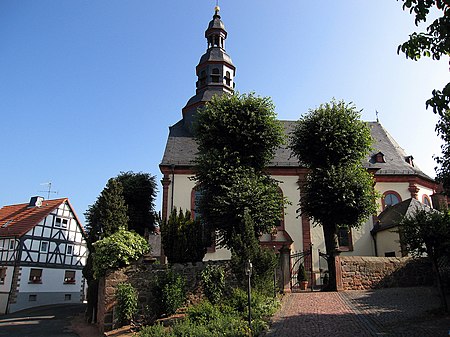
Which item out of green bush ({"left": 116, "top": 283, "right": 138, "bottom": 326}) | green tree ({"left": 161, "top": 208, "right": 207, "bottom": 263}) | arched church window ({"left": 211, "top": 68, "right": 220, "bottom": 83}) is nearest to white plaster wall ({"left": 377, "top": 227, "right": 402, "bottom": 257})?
green tree ({"left": 161, "top": 208, "right": 207, "bottom": 263})

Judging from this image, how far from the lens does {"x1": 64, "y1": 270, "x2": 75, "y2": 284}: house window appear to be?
32094mm

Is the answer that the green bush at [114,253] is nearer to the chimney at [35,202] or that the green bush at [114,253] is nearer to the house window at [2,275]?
the house window at [2,275]

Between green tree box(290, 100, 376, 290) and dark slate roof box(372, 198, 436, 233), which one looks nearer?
green tree box(290, 100, 376, 290)

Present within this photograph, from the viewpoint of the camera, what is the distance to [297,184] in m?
26.3

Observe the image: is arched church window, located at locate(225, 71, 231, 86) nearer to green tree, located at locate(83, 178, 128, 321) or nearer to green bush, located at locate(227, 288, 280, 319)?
green tree, located at locate(83, 178, 128, 321)

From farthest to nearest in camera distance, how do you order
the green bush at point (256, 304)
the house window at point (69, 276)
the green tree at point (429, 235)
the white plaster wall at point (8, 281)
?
the house window at point (69, 276) → the white plaster wall at point (8, 281) → the green tree at point (429, 235) → the green bush at point (256, 304)

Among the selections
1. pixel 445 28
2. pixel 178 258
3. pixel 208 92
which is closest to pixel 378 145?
pixel 208 92

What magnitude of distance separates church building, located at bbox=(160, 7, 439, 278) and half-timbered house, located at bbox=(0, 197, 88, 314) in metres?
13.2

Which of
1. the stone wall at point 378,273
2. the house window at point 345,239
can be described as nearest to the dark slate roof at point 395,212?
the house window at point 345,239

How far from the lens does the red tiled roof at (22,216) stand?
30.2 m

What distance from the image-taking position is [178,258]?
16422mm

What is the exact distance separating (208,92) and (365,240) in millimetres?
16925

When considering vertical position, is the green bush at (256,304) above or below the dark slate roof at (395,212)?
below

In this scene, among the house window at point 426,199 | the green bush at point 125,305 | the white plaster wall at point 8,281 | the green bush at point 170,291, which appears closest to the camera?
the green bush at point 170,291
